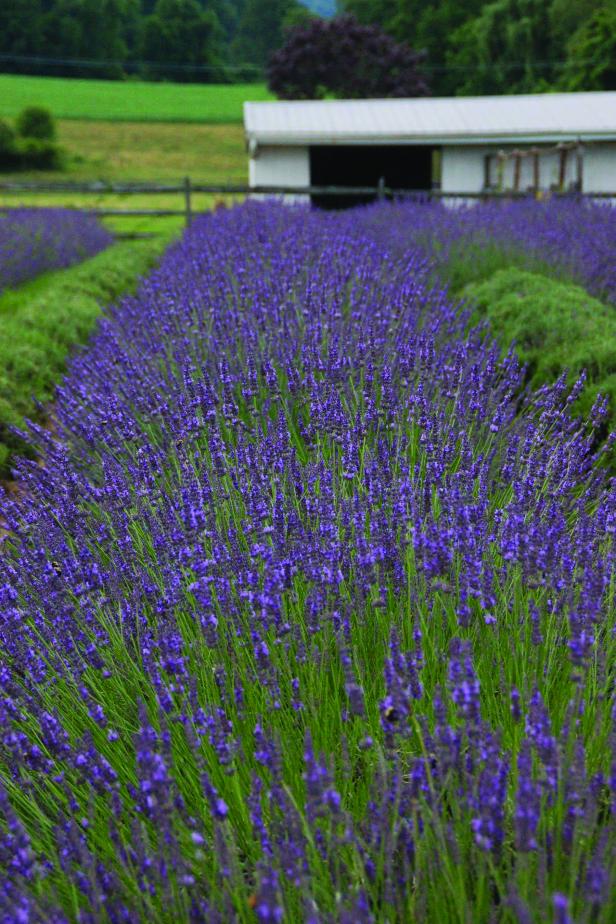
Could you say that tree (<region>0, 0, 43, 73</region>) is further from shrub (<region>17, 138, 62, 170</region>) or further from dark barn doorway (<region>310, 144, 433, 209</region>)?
dark barn doorway (<region>310, 144, 433, 209</region>)

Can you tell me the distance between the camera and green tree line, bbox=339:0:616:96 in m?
34.7

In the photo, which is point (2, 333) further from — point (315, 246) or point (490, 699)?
point (490, 699)

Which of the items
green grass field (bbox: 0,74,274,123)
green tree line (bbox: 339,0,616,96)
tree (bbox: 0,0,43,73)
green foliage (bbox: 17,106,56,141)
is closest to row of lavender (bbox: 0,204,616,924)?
green tree line (bbox: 339,0,616,96)

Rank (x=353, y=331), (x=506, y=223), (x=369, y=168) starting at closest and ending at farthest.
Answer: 1. (x=353, y=331)
2. (x=506, y=223)
3. (x=369, y=168)

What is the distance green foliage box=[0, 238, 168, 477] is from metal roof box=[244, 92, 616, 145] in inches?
399

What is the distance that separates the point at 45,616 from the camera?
2639mm

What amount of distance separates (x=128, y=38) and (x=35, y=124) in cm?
4679

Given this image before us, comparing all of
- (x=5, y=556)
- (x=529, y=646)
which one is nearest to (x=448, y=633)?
(x=529, y=646)

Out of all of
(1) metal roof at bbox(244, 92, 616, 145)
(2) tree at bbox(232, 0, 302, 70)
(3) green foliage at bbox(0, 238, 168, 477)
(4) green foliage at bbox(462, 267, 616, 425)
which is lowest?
(3) green foliage at bbox(0, 238, 168, 477)

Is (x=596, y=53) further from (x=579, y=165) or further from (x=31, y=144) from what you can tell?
(x=31, y=144)

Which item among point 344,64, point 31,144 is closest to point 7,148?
point 31,144

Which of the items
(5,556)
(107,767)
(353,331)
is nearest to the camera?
(107,767)

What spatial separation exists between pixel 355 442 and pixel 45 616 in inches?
46.7

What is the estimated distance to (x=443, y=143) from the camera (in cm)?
2022
